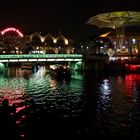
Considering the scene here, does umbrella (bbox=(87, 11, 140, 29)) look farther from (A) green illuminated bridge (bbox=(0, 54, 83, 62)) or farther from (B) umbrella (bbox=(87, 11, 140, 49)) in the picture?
(A) green illuminated bridge (bbox=(0, 54, 83, 62))

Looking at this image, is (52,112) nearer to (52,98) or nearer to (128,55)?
(52,98)

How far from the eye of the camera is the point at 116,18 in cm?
13688

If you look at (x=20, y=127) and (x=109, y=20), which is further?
(x=109, y=20)

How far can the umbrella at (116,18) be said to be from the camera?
13238 cm

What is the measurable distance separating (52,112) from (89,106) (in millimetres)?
6525

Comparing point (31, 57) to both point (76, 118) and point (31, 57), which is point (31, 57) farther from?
point (76, 118)

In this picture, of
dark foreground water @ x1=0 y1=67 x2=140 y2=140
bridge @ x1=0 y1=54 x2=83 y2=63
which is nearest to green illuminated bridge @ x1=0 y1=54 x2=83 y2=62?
bridge @ x1=0 y1=54 x2=83 y2=63

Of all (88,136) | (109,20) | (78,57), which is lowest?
(88,136)

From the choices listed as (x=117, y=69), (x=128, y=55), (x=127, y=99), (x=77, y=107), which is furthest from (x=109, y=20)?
(x=77, y=107)

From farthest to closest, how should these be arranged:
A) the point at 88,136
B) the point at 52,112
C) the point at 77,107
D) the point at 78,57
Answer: the point at 78,57 → the point at 77,107 → the point at 52,112 → the point at 88,136

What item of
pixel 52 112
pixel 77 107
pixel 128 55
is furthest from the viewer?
pixel 128 55

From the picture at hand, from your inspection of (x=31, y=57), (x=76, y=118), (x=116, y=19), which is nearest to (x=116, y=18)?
(x=116, y=19)

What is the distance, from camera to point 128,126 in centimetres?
3169

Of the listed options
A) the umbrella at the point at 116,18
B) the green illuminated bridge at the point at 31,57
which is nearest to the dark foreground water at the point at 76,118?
the green illuminated bridge at the point at 31,57
